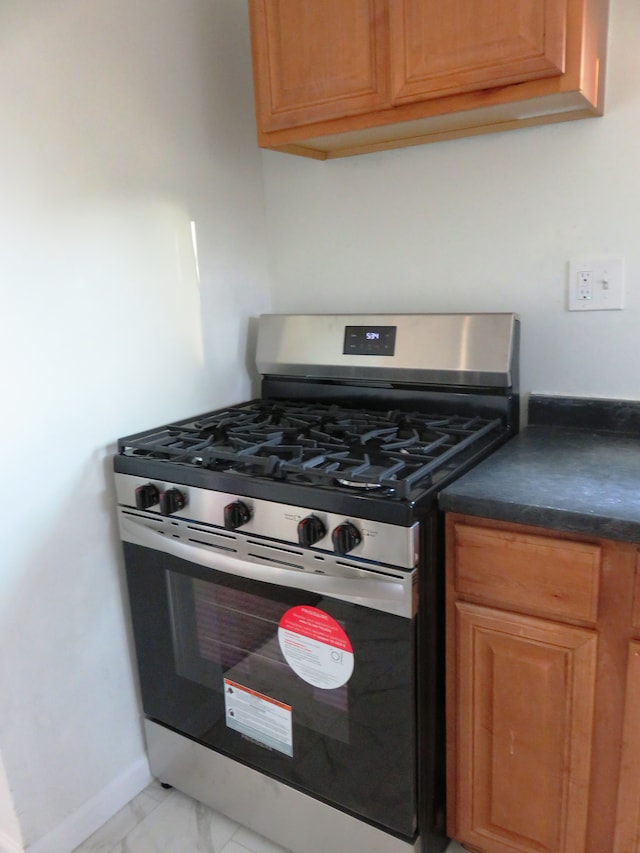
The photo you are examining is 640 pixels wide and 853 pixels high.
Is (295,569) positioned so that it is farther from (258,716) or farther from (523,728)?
(523,728)

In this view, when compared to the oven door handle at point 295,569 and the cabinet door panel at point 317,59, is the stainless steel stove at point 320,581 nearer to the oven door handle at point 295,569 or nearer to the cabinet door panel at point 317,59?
the oven door handle at point 295,569

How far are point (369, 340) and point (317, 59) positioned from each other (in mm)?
659

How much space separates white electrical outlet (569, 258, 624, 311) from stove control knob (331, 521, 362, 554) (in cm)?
81

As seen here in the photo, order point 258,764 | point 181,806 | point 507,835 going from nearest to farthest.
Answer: point 507,835 → point 258,764 → point 181,806

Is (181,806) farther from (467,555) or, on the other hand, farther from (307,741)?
(467,555)

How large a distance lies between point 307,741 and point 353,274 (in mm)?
1197

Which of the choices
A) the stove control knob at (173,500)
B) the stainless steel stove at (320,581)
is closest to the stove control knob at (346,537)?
the stainless steel stove at (320,581)

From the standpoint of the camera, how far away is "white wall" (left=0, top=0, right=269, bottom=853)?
1366 millimetres

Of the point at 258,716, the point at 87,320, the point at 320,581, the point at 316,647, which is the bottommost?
the point at 258,716

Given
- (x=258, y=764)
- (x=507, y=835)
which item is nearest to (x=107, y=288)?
(x=258, y=764)

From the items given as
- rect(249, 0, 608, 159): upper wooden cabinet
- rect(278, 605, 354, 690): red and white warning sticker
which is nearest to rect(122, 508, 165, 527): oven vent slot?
rect(278, 605, 354, 690): red and white warning sticker

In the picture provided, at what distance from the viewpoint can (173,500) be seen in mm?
1418

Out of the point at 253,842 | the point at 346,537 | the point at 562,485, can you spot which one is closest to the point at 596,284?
the point at 562,485

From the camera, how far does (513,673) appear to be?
1.22m
